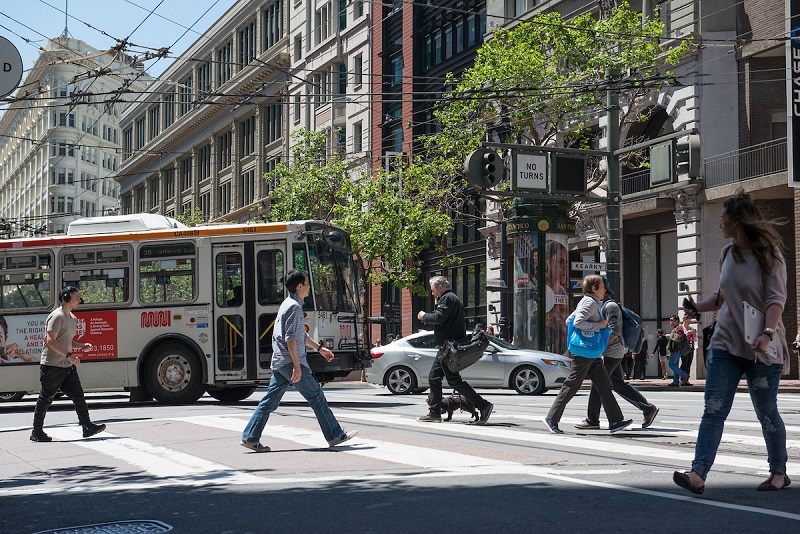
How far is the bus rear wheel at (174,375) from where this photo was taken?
1847 centimetres

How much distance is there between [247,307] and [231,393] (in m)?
2.22

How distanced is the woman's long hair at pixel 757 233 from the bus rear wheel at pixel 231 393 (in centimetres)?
1383

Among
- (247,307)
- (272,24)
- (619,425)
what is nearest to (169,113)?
(272,24)

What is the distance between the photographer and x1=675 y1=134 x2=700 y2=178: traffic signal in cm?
1861

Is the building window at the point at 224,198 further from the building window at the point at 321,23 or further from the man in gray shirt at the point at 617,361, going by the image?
the man in gray shirt at the point at 617,361

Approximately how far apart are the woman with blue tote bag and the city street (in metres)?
0.32

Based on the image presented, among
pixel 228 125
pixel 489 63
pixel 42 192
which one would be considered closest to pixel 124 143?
pixel 42 192

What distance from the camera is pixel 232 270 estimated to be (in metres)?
18.7

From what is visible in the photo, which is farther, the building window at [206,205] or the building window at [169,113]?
the building window at [169,113]

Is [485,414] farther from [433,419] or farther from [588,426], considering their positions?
[588,426]

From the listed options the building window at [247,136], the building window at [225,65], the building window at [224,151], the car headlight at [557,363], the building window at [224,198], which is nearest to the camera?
the car headlight at [557,363]

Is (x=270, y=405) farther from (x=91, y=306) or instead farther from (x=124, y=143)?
(x=124, y=143)

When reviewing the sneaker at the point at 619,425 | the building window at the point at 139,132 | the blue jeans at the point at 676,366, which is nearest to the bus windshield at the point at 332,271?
the sneaker at the point at 619,425

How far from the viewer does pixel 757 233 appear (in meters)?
6.96
